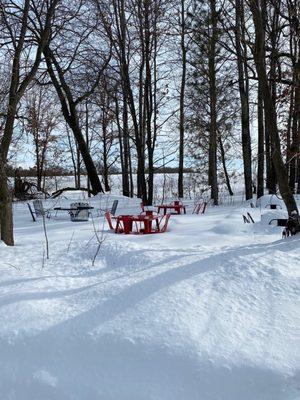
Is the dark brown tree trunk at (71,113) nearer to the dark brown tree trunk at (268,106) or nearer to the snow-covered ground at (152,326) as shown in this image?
the dark brown tree trunk at (268,106)

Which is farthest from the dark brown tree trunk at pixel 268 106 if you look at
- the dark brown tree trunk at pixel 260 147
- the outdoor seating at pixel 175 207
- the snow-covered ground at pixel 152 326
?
the dark brown tree trunk at pixel 260 147

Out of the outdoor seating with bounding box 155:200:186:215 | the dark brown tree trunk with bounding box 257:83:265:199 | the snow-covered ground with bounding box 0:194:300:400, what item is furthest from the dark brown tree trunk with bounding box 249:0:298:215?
the dark brown tree trunk with bounding box 257:83:265:199

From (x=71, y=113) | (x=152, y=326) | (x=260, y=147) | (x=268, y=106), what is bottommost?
(x=152, y=326)

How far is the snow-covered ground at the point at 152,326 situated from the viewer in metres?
3.44

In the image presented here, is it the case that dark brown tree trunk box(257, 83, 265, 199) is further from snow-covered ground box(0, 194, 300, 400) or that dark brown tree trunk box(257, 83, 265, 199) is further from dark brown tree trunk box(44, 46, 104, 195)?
snow-covered ground box(0, 194, 300, 400)

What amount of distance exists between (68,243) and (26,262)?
120cm

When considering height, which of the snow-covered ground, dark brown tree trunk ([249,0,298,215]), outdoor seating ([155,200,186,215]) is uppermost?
dark brown tree trunk ([249,0,298,215])

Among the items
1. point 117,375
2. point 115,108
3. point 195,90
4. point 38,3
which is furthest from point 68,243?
point 115,108

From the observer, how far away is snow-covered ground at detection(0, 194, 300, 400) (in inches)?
135

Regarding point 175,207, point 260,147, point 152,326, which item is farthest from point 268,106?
point 260,147

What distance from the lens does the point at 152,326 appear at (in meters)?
4.16

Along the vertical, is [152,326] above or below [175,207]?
below

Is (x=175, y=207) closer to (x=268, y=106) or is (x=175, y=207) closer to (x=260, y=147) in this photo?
(x=268, y=106)

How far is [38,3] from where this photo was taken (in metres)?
9.84
